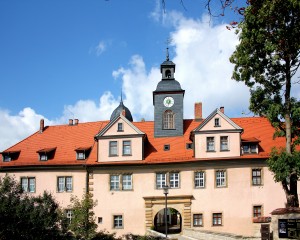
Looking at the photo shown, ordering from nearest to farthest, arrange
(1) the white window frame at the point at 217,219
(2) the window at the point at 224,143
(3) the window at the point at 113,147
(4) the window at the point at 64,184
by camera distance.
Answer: (1) the white window frame at the point at 217,219 < (2) the window at the point at 224,143 < (3) the window at the point at 113,147 < (4) the window at the point at 64,184

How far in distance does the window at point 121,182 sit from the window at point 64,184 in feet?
11.2

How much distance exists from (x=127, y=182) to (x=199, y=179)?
5328mm

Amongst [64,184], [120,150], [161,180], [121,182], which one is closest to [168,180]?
[161,180]

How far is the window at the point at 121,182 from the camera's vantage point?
104ft

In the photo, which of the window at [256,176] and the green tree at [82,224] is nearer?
the green tree at [82,224]

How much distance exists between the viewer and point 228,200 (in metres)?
30.2

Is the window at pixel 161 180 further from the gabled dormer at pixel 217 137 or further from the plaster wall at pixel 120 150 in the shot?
the gabled dormer at pixel 217 137

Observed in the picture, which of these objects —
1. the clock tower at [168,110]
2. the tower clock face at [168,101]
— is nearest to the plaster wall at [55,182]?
the clock tower at [168,110]

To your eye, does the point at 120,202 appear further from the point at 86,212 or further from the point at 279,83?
the point at 279,83

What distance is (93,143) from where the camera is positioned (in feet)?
113

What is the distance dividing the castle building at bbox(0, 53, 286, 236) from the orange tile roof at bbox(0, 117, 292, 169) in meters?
0.08

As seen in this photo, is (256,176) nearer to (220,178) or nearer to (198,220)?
(220,178)

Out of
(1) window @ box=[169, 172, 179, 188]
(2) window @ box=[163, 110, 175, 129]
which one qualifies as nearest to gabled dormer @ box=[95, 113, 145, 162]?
(1) window @ box=[169, 172, 179, 188]

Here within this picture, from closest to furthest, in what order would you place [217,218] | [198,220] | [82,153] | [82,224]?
[82,224]
[217,218]
[198,220]
[82,153]
